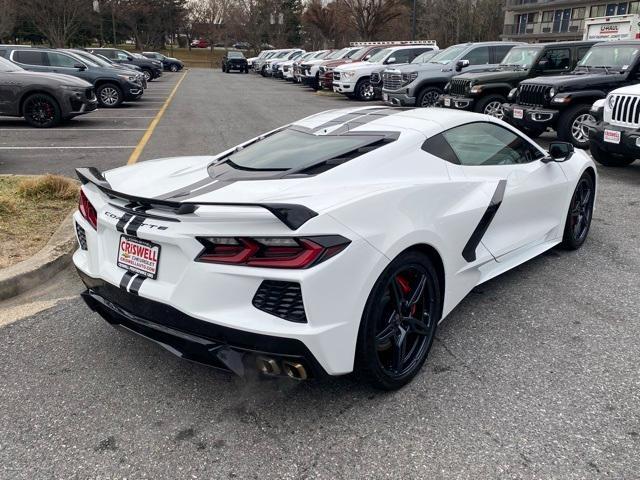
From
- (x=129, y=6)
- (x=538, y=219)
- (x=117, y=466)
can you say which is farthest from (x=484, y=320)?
(x=129, y=6)

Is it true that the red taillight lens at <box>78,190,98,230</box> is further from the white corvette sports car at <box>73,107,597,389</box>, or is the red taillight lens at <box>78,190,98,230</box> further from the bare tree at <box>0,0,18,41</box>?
the bare tree at <box>0,0,18,41</box>

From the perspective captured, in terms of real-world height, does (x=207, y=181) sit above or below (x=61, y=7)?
below

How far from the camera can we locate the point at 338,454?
8.31ft

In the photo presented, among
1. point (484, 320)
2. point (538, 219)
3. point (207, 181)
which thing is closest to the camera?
point (207, 181)

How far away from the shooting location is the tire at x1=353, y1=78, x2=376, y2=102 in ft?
67.9

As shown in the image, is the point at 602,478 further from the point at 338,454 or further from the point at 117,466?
the point at 117,466

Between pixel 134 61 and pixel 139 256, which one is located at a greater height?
pixel 134 61

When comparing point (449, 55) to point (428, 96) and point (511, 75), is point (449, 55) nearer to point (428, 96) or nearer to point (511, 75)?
point (428, 96)

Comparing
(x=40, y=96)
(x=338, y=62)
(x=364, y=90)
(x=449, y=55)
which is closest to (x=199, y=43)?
(x=338, y=62)

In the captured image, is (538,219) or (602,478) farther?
(538,219)

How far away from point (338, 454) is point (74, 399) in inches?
55.5

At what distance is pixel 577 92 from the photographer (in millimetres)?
10102

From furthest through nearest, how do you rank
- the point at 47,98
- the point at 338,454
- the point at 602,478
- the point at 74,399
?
the point at 47,98 → the point at 74,399 → the point at 338,454 → the point at 602,478

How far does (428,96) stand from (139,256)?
14.1m
